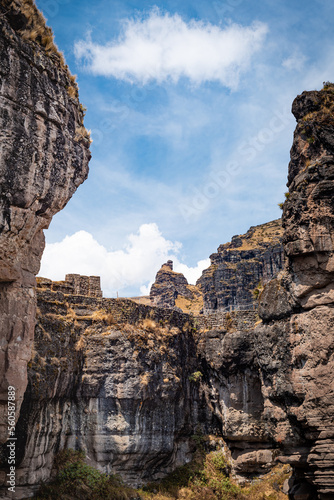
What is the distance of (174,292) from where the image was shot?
76.2m

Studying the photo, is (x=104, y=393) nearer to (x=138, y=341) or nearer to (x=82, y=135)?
(x=138, y=341)

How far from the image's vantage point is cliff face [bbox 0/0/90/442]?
524 inches

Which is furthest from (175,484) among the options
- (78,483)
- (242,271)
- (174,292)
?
(174,292)

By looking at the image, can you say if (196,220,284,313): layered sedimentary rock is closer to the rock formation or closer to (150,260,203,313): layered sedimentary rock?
(150,260,203,313): layered sedimentary rock

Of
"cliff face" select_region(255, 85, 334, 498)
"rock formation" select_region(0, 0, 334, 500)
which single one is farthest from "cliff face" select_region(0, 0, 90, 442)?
"cliff face" select_region(255, 85, 334, 498)

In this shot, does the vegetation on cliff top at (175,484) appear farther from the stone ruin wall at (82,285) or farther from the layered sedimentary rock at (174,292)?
the layered sedimentary rock at (174,292)

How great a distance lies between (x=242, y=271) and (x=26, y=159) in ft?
174

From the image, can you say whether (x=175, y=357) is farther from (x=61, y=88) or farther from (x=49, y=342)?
(x=61, y=88)

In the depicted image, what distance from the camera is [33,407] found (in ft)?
66.9

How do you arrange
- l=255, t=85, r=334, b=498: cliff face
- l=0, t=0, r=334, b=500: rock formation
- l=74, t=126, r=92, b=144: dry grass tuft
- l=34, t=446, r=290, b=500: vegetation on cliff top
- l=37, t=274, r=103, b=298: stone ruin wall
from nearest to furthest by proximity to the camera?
l=0, t=0, r=334, b=500: rock formation, l=74, t=126, r=92, b=144: dry grass tuft, l=255, t=85, r=334, b=498: cliff face, l=34, t=446, r=290, b=500: vegetation on cliff top, l=37, t=274, r=103, b=298: stone ruin wall

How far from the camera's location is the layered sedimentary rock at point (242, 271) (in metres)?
61.8

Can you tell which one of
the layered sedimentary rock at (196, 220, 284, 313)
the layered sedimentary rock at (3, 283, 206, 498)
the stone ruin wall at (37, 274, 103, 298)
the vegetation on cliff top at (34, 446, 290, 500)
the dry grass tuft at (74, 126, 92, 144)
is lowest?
the vegetation on cliff top at (34, 446, 290, 500)

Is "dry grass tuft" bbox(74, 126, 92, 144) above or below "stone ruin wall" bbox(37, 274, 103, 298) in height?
above

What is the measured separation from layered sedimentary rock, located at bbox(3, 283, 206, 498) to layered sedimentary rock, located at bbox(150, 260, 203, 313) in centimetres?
4508
